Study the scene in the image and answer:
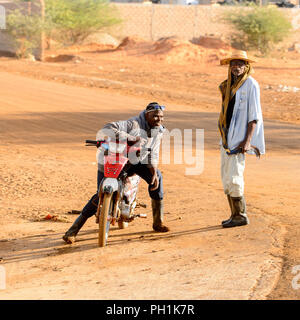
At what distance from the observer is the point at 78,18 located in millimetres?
31609

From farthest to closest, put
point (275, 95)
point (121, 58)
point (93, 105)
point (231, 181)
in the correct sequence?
point (121, 58)
point (275, 95)
point (93, 105)
point (231, 181)

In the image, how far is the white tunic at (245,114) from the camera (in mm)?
6754

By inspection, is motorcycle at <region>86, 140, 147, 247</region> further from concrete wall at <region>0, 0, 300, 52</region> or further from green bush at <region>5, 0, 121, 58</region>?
concrete wall at <region>0, 0, 300, 52</region>

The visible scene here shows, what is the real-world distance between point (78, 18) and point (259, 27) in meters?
8.66

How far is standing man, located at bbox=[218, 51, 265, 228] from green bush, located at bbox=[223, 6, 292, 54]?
2393cm

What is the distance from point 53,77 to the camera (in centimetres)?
2248

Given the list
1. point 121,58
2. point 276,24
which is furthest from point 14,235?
point 276,24

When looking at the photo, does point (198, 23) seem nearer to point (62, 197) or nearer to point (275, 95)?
point (275, 95)

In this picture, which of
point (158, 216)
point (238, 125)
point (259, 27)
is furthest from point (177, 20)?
point (158, 216)

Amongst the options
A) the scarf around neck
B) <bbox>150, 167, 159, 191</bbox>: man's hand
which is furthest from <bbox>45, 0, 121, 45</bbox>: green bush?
<bbox>150, 167, 159, 191</bbox>: man's hand

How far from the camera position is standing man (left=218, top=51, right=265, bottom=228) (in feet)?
22.2

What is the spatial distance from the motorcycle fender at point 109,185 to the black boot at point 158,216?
73 centimetres

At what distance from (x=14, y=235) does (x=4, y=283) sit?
1.56 metres

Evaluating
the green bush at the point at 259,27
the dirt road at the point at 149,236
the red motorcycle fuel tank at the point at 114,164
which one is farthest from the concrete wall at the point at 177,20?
the red motorcycle fuel tank at the point at 114,164
